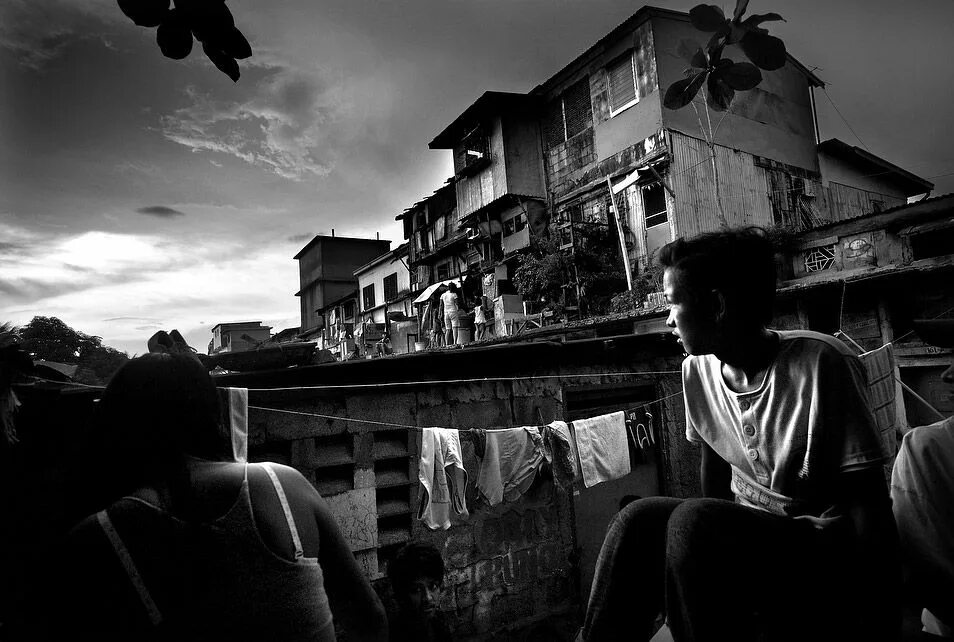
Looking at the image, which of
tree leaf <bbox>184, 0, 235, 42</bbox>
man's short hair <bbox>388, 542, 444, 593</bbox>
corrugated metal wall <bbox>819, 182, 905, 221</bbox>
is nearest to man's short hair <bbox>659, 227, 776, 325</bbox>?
tree leaf <bbox>184, 0, 235, 42</bbox>

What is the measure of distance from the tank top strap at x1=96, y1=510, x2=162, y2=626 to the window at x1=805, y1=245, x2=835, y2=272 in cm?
1360

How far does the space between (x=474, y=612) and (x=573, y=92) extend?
20172 mm

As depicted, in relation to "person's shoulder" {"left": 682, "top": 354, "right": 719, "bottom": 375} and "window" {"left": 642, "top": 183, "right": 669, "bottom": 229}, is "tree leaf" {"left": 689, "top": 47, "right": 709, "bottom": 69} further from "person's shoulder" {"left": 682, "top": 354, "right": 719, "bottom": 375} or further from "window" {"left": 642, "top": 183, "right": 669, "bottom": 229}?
"window" {"left": 642, "top": 183, "right": 669, "bottom": 229}

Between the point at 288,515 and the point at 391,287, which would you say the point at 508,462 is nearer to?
the point at 288,515

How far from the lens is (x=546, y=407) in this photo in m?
7.11

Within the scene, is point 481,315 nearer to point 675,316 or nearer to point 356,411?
point 356,411

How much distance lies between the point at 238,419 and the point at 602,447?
165 inches

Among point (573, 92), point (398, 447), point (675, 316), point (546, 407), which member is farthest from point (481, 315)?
point (675, 316)

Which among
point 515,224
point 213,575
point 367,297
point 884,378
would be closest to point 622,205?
point 515,224

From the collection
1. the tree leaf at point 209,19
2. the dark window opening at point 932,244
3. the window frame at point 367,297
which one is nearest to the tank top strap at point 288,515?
the tree leaf at point 209,19

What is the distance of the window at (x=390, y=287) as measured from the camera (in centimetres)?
3259

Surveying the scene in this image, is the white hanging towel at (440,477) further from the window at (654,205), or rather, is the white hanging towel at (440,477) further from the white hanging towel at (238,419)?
the window at (654,205)

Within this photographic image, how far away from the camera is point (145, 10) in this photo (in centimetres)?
142

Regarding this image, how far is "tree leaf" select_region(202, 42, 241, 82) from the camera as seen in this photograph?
4.84 feet
